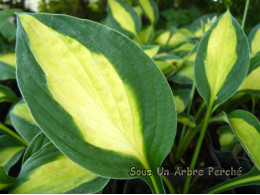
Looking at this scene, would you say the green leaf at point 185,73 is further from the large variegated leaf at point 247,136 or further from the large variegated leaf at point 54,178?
the large variegated leaf at point 54,178

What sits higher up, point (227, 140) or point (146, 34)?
point (146, 34)

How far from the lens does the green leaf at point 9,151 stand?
2.04 ft

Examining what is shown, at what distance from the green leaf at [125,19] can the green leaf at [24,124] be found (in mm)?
387

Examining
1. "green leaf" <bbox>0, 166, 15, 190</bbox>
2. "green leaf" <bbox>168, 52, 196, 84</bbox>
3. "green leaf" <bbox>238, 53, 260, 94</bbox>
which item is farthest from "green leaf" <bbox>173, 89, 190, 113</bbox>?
"green leaf" <bbox>0, 166, 15, 190</bbox>

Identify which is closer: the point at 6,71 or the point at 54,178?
the point at 54,178

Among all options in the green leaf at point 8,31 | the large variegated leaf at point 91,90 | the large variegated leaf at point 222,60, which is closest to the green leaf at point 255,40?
the large variegated leaf at point 222,60

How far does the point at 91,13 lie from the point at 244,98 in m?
0.82

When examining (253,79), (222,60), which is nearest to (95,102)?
(222,60)

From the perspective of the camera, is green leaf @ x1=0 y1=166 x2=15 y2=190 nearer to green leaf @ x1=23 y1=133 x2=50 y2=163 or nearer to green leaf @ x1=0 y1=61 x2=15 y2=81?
green leaf @ x1=23 y1=133 x2=50 y2=163

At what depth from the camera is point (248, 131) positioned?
49 cm

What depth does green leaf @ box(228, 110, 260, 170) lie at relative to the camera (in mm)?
458

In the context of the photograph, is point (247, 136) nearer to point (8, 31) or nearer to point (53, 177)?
point (53, 177)

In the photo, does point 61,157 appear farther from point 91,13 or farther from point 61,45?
point 91,13

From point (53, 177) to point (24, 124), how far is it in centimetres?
21
